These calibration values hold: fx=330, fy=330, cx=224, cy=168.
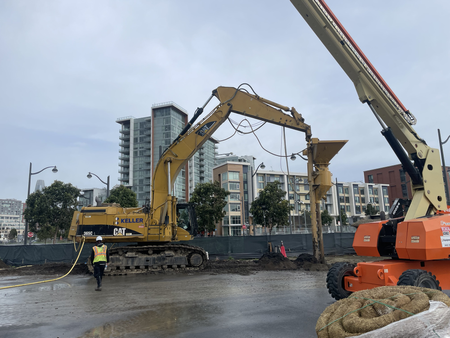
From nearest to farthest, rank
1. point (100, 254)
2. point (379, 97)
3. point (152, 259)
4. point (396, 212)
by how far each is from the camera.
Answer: point (396, 212)
point (379, 97)
point (100, 254)
point (152, 259)

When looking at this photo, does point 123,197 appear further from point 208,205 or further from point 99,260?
point 99,260

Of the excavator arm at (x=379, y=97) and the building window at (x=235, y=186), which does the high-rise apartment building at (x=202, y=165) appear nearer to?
the building window at (x=235, y=186)

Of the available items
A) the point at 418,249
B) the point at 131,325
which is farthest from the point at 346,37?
the point at 131,325

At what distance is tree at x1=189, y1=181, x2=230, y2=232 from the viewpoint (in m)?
43.0

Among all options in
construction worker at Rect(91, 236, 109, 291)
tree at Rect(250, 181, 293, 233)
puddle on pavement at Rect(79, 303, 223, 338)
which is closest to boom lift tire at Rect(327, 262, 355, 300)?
puddle on pavement at Rect(79, 303, 223, 338)

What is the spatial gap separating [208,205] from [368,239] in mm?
36388

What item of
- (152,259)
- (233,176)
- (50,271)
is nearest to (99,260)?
(152,259)

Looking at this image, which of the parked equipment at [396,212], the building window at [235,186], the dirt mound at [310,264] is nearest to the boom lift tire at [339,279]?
the parked equipment at [396,212]

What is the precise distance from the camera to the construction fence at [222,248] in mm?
20078

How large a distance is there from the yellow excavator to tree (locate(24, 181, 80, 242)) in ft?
66.6

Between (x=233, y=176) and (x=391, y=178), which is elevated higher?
(x=391, y=178)

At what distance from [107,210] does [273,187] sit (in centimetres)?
3307

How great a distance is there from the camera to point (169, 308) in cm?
785

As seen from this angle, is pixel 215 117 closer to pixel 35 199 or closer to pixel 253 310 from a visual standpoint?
pixel 253 310
